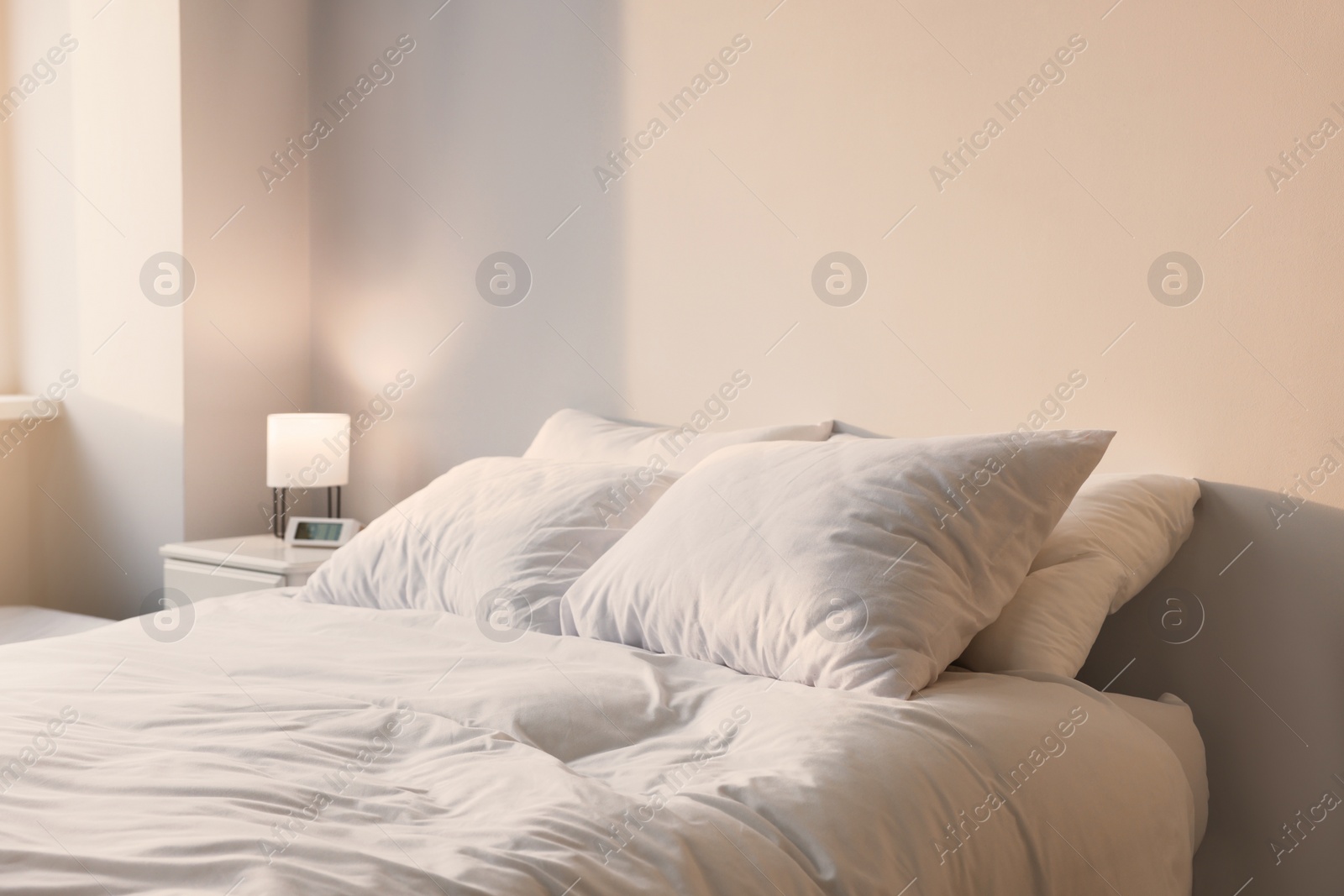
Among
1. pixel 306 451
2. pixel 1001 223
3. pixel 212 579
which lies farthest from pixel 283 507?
pixel 1001 223

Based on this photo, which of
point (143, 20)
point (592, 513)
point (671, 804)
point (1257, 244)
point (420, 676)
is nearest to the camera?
point (671, 804)

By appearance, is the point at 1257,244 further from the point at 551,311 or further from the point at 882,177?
the point at 551,311

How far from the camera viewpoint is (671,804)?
1.02 m

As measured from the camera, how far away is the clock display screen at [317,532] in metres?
2.85

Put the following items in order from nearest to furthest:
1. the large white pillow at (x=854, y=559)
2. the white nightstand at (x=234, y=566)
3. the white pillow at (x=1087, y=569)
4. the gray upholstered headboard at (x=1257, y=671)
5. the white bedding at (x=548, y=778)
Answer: the white bedding at (x=548, y=778) → the large white pillow at (x=854, y=559) → the white pillow at (x=1087, y=569) → the gray upholstered headboard at (x=1257, y=671) → the white nightstand at (x=234, y=566)

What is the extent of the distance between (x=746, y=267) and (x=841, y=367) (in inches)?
12.7

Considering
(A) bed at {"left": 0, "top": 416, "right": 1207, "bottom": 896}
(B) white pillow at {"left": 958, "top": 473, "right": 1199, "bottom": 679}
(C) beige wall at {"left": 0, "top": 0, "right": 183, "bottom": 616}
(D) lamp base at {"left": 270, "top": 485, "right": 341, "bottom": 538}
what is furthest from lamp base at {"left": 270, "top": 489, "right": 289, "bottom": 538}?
(B) white pillow at {"left": 958, "top": 473, "right": 1199, "bottom": 679}

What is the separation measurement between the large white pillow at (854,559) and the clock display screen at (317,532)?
142cm

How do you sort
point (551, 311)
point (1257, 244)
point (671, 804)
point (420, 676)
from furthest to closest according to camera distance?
point (551, 311) → point (1257, 244) → point (420, 676) → point (671, 804)

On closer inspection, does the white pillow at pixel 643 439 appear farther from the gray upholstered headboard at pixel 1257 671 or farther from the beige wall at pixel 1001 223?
the gray upholstered headboard at pixel 1257 671

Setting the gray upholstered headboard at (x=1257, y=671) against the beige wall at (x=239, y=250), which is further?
the beige wall at (x=239, y=250)

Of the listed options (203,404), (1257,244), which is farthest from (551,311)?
(1257,244)

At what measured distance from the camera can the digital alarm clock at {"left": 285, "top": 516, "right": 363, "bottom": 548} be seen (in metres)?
2.84

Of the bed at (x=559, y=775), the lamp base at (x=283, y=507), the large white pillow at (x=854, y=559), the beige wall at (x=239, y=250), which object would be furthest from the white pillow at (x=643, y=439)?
the beige wall at (x=239, y=250)
